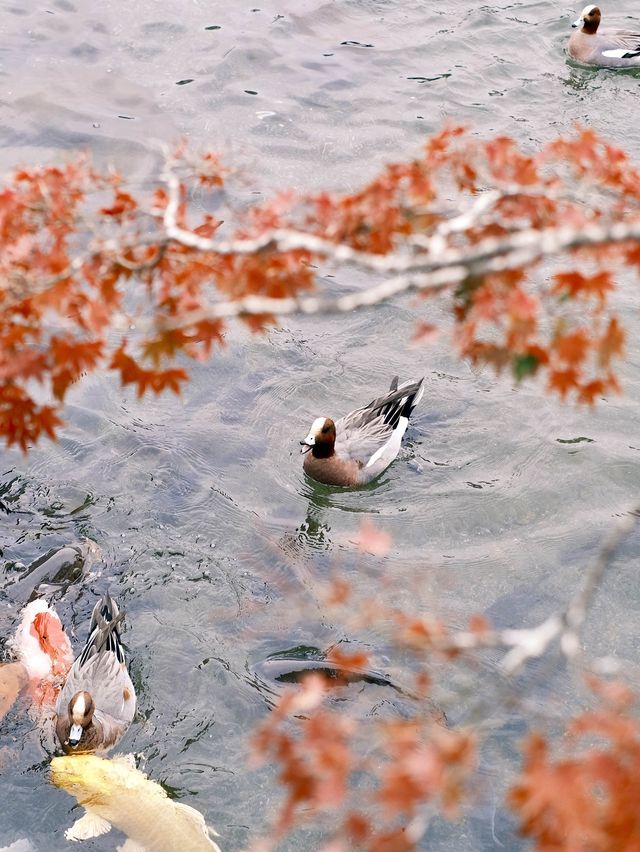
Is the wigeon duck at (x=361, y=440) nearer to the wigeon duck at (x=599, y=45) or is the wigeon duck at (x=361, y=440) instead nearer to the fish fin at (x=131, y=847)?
the fish fin at (x=131, y=847)

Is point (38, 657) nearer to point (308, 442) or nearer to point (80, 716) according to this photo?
point (80, 716)

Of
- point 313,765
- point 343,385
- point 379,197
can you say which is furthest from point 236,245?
point 343,385

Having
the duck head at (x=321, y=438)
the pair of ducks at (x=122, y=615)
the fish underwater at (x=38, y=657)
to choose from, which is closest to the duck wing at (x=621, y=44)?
the pair of ducks at (x=122, y=615)

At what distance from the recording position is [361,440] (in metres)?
9.48

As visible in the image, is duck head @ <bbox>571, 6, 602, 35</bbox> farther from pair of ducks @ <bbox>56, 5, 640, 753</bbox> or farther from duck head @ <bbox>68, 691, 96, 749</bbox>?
duck head @ <bbox>68, 691, 96, 749</bbox>

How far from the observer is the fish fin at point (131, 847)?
6196 mm

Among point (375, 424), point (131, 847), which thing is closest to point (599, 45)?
point (375, 424)

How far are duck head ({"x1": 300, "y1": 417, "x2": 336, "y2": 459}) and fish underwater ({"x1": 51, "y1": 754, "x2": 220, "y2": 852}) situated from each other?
3374 mm

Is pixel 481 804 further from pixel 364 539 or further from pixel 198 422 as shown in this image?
pixel 198 422

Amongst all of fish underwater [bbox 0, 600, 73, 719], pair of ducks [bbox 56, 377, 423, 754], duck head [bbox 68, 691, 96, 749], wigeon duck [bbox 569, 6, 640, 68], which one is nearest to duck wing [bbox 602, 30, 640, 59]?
wigeon duck [bbox 569, 6, 640, 68]

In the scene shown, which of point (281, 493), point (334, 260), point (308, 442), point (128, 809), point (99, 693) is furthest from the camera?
point (281, 493)

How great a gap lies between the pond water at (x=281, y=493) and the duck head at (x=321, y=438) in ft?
1.29

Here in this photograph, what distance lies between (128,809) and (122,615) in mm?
1845

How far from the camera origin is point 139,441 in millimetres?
9320
